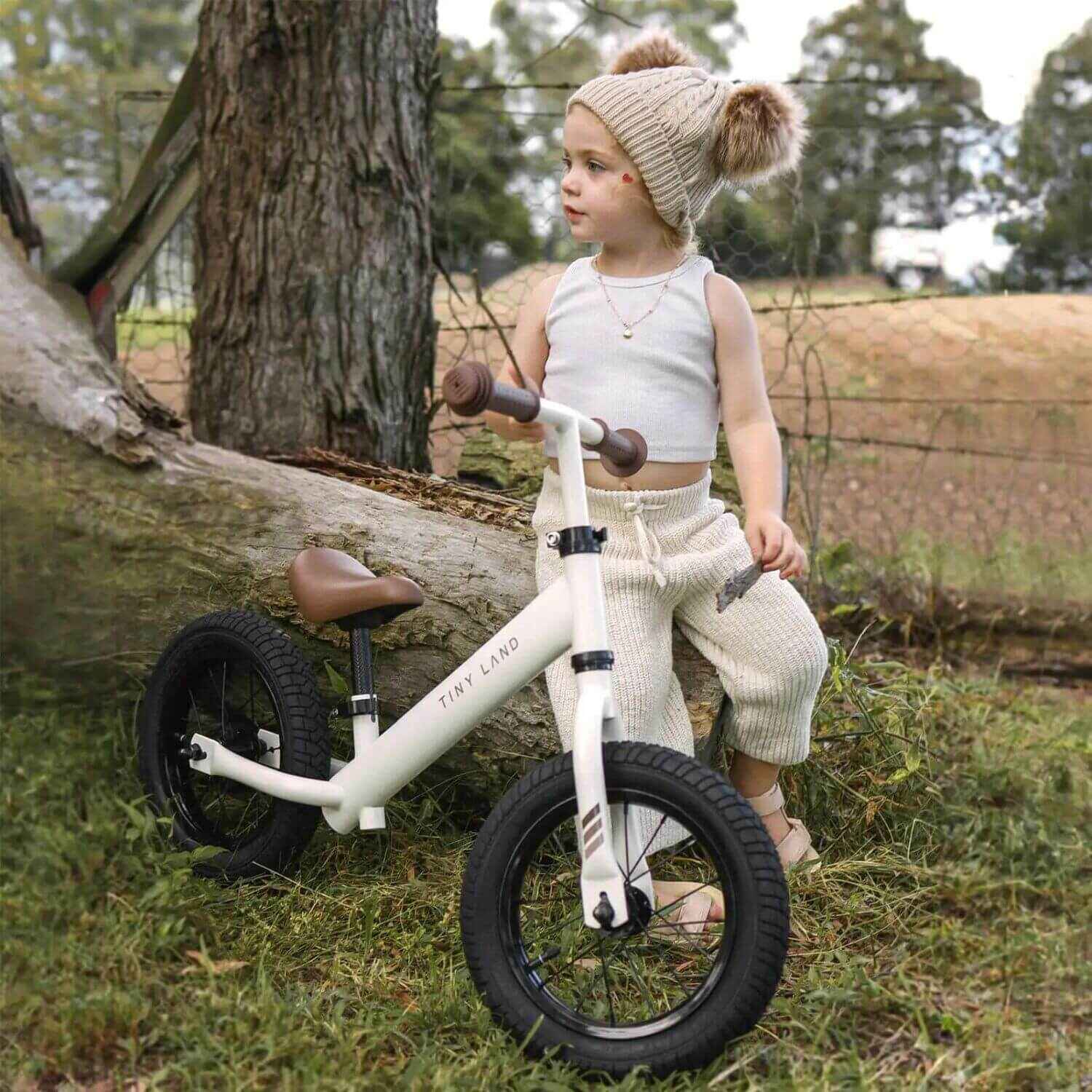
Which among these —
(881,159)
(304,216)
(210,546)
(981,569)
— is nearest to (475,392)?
(210,546)

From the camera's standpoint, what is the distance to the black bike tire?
2.46 meters

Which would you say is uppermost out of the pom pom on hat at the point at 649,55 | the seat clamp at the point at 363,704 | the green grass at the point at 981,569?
the pom pom on hat at the point at 649,55

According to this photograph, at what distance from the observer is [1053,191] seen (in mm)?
5441

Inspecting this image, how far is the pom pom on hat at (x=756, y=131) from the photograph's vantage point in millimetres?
2338

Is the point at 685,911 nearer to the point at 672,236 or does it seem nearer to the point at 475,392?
the point at 475,392

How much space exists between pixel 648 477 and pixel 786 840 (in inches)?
32.4

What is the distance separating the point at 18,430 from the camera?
264 centimetres

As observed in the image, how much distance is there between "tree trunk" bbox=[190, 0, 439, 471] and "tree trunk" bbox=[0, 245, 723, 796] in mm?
841

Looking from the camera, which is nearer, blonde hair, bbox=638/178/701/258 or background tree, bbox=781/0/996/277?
blonde hair, bbox=638/178/701/258

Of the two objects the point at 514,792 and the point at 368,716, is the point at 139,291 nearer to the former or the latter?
the point at 368,716

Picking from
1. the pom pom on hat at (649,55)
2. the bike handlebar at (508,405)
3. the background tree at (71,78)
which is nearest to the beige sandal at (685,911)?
the bike handlebar at (508,405)

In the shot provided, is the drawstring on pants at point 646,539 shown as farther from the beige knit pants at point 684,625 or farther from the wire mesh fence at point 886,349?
the wire mesh fence at point 886,349

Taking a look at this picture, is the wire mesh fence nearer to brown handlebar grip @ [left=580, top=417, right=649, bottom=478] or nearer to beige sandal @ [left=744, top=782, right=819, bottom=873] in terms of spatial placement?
beige sandal @ [left=744, top=782, right=819, bottom=873]

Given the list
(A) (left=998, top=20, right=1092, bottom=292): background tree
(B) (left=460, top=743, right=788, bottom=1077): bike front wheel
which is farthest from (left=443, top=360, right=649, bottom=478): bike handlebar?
(A) (left=998, top=20, right=1092, bottom=292): background tree
